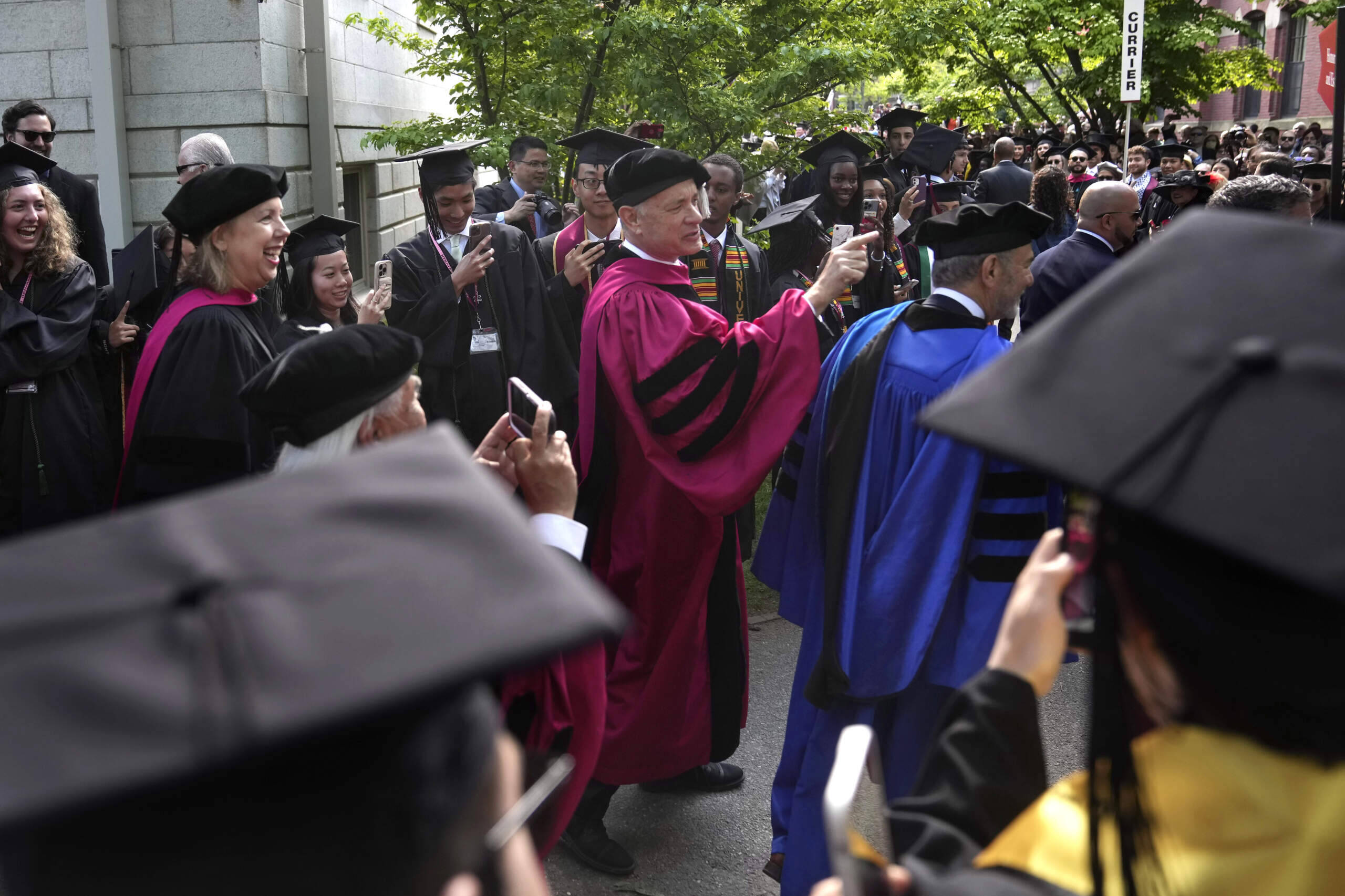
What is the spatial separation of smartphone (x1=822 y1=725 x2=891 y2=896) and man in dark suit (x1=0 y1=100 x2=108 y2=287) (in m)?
5.76

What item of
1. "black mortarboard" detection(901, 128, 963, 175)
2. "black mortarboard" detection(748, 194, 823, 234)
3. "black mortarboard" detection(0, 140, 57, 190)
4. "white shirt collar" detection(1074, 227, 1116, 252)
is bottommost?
"white shirt collar" detection(1074, 227, 1116, 252)

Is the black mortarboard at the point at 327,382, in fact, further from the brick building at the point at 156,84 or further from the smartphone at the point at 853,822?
the brick building at the point at 156,84

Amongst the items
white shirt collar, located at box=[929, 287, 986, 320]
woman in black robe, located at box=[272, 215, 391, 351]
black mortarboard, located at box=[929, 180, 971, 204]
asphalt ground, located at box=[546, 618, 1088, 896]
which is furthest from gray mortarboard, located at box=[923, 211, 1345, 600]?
black mortarboard, located at box=[929, 180, 971, 204]

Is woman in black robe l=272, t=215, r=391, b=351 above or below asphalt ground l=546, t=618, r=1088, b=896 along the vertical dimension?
above

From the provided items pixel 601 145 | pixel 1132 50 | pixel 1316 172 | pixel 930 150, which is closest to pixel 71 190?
pixel 601 145

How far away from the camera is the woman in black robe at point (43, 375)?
445cm

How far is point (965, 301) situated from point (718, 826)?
1.92 m

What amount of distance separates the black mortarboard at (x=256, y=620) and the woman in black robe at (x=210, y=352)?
2431 millimetres

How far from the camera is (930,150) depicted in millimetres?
9984

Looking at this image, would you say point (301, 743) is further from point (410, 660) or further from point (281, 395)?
point (281, 395)

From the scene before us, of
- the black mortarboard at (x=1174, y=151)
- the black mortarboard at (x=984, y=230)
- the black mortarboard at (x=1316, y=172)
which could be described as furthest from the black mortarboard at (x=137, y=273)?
the black mortarboard at (x=1174, y=151)

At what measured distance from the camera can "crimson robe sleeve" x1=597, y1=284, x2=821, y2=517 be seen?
3.72 meters

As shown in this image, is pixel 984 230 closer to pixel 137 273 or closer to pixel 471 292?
pixel 471 292

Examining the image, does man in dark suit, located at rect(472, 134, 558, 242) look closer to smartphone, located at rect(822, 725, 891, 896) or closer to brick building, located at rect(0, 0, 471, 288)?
brick building, located at rect(0, 0, 471, 288)
